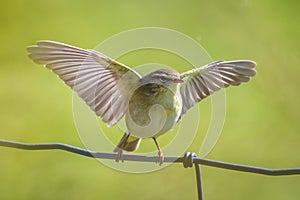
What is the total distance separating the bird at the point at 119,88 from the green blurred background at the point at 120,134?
456mm

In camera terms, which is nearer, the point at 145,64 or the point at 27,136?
the point at 145,64

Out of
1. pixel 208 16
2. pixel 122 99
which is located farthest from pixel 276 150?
pixel 122 99

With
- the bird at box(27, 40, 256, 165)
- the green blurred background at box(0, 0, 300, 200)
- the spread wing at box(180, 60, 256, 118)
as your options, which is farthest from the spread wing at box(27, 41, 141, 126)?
the green blurred background at box(0, 0, 300, 200)

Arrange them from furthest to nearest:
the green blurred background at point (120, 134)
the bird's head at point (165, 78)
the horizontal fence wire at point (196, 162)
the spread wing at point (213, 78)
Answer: the green blurred background at point (120, 134) → the spread wing at point (213, 78) → the bird's head at point (165, 78) → the horizontal fence wire at point (196, 162)

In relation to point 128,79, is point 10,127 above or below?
below

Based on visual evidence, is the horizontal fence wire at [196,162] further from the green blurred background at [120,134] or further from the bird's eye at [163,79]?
→ the green blurred background at [120,134]

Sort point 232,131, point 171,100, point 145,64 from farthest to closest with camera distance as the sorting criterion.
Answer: point 232,131 < point 145,64 < point 171,100

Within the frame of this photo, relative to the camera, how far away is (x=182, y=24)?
1.83 metres

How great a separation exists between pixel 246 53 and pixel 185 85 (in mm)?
404

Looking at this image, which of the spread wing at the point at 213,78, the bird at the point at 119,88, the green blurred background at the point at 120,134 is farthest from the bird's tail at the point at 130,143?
the green blurred background at the point at 120,134

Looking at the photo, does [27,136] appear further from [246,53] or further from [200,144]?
[246,53]

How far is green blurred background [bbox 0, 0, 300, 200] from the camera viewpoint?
1764mm

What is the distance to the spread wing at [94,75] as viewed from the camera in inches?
50.3

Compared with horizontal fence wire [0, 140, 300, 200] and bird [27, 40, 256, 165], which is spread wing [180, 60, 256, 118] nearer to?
bird [27, 40, 256, 165]
